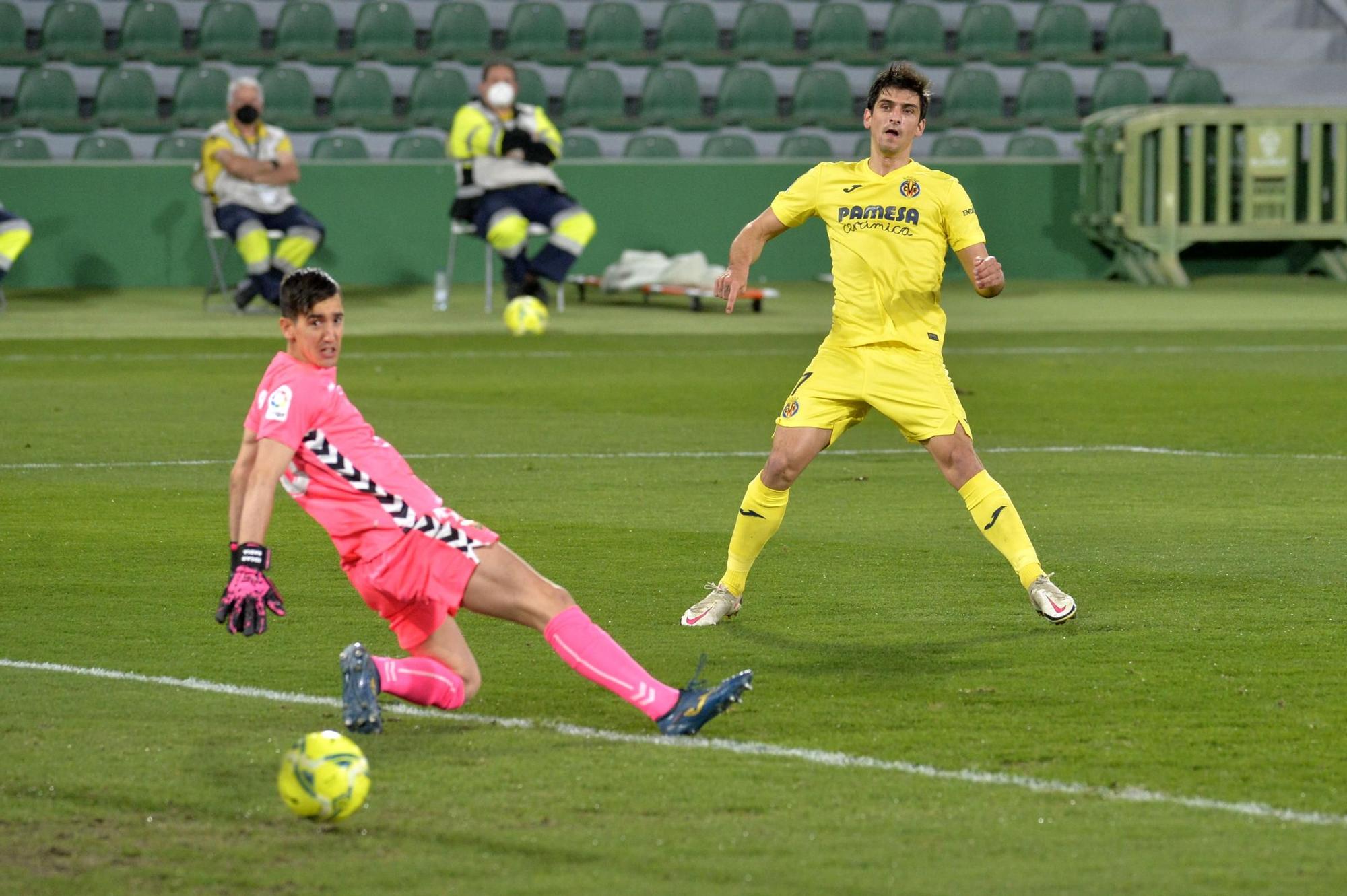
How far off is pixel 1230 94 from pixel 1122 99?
1.91 m

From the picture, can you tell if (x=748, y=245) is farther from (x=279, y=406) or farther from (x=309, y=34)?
(x=309, y=34)

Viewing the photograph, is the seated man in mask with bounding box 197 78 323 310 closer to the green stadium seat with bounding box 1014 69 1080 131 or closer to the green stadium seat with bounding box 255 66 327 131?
the green stadium seat with bounding box 255 66 327 131

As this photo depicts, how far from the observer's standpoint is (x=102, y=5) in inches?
982

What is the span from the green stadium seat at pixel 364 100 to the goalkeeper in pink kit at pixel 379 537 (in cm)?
2012

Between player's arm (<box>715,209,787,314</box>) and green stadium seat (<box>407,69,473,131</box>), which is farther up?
player's arm (<box>715,209,787,314</box>)

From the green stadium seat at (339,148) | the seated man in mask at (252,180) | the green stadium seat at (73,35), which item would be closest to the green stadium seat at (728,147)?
the green stadium seat at (339,148)

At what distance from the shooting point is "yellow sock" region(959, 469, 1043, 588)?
21.4ft

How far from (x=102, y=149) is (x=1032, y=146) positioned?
37.9ft

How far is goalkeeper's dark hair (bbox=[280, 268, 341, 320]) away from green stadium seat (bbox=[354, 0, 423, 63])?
2082 cm

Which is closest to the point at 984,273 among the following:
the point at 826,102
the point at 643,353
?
the point at 643,353

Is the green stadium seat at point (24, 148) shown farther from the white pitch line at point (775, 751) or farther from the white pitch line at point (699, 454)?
the white pitch line at point (775, 751)

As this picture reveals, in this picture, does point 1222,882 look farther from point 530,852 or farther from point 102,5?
point 102,5

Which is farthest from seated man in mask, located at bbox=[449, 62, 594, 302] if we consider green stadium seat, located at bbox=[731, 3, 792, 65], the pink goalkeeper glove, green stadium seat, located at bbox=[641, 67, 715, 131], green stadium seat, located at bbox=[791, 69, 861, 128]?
the pink goalkeeper glove

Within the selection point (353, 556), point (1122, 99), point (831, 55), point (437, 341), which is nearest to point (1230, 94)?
point (1122, 99)
